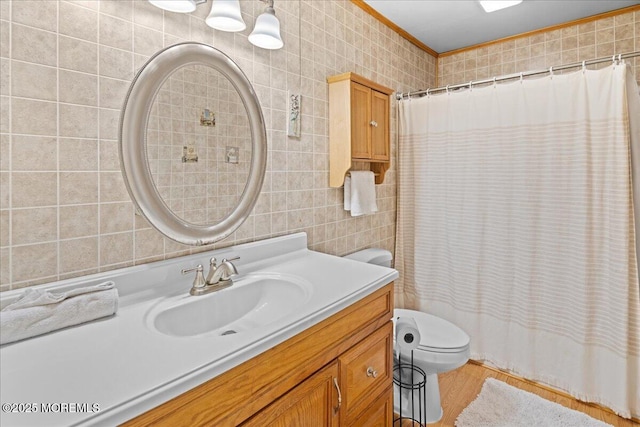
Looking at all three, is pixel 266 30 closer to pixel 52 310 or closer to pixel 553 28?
pixel 52 310

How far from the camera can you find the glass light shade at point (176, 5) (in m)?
1.08

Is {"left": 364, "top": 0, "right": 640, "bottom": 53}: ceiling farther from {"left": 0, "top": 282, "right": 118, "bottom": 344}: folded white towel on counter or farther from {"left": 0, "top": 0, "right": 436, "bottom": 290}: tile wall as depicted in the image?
{"left": 0, "top": 282, "right": 118, "bottom": 344}: folded white towel on counter

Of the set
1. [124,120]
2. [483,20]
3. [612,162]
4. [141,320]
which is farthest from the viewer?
[483,20]

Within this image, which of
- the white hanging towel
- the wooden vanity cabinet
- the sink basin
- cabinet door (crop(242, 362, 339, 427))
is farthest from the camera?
the white hanging towel

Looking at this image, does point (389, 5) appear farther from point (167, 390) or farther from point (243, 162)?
point (167, 390)

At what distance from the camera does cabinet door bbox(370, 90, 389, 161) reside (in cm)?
194

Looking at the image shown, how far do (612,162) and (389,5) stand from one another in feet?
5.04

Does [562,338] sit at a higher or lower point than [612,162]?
lower

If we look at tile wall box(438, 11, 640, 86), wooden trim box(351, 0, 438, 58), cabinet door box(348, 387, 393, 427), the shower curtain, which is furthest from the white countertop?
tile wall box(438, 11, 640, 86)

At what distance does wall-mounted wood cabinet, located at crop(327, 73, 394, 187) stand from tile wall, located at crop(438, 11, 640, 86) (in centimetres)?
134

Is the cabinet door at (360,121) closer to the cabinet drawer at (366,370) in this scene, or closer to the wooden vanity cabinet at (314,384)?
the wooden vanity cabinet at (314,384)

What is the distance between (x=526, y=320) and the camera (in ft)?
6.70

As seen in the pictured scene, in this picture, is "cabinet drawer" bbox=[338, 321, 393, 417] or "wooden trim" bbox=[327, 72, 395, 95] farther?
"wooden trim" bbox=[327, 72, 395, 95]

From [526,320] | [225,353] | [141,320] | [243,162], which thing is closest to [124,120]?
[243,162]
